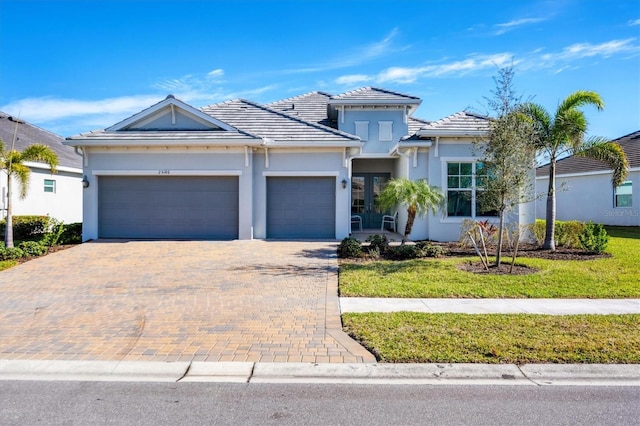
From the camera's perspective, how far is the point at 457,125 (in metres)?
15.2

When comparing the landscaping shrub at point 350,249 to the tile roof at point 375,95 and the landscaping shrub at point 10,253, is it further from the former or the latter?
the tile roof at point 375,95

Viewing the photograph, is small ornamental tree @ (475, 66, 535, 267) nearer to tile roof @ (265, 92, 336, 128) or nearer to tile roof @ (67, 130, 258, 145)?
tile roof @ (67, 130, 258, 145)

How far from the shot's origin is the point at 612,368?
194 inches

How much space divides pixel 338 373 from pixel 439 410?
4.07 feet

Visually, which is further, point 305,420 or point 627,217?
point 627,217

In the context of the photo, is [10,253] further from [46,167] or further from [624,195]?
[624,195]

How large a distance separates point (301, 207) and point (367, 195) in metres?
5.57

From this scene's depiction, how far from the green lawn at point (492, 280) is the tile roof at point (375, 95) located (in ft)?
34.0

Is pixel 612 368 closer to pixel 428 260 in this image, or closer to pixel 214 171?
pixel 428 260

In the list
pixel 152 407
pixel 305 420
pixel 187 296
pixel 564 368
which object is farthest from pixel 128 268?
pixel 564 368

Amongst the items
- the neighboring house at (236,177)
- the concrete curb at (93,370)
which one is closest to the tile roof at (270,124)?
the neighboring house at (236,177)

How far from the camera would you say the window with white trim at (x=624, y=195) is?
21.4 m

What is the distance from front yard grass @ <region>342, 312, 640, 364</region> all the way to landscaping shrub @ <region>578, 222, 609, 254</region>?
21.7 ft

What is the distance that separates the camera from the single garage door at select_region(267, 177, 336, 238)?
15.7m
